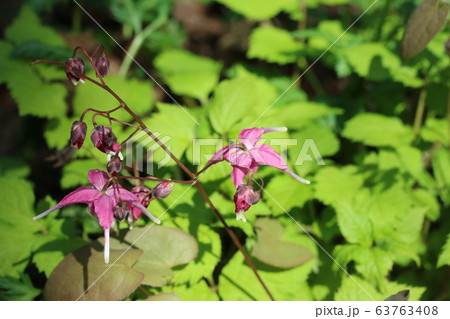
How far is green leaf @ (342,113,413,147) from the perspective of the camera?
1919mm

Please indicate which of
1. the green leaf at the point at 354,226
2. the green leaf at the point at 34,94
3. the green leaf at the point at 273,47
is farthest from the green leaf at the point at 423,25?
the green leaf at the point at 34,94

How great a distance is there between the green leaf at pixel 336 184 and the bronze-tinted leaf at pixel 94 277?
0.72 m

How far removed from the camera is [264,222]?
1651mm

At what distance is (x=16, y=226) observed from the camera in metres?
1.60

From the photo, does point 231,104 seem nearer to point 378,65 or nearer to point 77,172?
point 77,172

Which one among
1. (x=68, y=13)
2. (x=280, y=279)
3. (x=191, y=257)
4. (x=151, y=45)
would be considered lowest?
(x=280, y=279)

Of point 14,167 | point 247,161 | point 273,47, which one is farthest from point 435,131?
point 14,167

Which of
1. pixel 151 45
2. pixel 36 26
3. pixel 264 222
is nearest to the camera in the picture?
pixel 264 222

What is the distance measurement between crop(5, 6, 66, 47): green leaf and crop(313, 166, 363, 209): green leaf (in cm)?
134

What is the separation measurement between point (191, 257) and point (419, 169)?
1.01m

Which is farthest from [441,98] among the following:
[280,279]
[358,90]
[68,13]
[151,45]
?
[68,13]

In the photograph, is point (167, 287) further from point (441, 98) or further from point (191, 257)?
point (441, 98)

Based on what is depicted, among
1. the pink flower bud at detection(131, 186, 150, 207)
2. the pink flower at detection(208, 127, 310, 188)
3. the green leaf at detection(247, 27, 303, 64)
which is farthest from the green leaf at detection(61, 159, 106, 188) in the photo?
A: the green leaf at detection(247, 27, 303, 64)

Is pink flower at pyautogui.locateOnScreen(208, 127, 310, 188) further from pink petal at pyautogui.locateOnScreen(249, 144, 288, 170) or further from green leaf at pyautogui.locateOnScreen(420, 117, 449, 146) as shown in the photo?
green leaf at pyautogui.locateOnScreen(420, 117, 449, 146)
